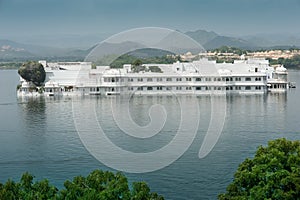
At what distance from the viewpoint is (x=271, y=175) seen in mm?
5137

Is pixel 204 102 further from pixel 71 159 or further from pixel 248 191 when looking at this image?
pixel 248 191

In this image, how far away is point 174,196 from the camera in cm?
758

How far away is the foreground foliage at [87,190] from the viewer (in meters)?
5.05

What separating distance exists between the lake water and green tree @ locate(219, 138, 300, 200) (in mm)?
2109

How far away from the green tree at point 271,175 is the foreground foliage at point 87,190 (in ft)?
3.04

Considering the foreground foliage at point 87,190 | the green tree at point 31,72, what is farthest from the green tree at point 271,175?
the green tree at point 31,72

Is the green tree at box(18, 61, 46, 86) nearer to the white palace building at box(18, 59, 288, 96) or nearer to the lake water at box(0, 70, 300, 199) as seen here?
the white palace building at box(18, 59, 288, 96)

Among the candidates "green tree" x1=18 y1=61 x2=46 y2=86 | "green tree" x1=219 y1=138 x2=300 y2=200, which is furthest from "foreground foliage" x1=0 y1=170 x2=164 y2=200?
"green tree" x1=18 y1=61 x2=46 y2=86

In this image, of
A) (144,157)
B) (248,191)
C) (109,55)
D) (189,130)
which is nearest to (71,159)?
(144,157)

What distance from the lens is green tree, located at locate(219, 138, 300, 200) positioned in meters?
5.07


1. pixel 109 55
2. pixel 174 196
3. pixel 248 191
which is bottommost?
pixel 174 196

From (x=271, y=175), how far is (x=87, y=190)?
1879 millimetres

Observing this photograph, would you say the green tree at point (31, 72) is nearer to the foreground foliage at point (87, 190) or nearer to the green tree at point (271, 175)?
the foreground foliage at point (87, 190)

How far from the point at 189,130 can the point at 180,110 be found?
3.63m
